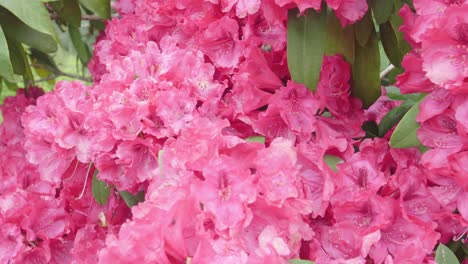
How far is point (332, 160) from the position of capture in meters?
1.25

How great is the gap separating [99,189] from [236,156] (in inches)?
17.9

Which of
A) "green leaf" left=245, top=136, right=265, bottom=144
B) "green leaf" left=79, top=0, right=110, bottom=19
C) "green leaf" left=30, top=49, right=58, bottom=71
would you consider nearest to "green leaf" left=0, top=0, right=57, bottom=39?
"green leaf" left=79, top=0, right=110, bottom=19

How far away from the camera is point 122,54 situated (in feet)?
5.31

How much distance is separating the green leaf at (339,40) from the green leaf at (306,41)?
119 millimetres

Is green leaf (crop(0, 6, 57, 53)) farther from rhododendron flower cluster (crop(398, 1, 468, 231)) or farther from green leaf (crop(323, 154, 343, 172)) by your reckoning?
rhododendron flower cluster (crop(398, 1, 468, 231))

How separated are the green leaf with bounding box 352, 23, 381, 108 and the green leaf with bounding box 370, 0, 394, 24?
0.36 feet

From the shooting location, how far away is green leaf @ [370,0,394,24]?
1.30 m

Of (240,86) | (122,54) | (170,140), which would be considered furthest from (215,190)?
(122,54)

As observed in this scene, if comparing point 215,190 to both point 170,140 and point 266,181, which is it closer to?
point 266,181

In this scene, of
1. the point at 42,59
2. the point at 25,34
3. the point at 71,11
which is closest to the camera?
the point at 25,34

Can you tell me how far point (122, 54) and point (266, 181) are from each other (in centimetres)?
77

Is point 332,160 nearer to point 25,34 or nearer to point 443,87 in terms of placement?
point 443,87

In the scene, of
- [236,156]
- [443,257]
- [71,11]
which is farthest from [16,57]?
[443,257]

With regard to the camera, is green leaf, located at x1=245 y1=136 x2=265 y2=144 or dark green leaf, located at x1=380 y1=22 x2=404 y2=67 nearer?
green leaf, located at x1=245 y1=136 x2=265 y2=144
